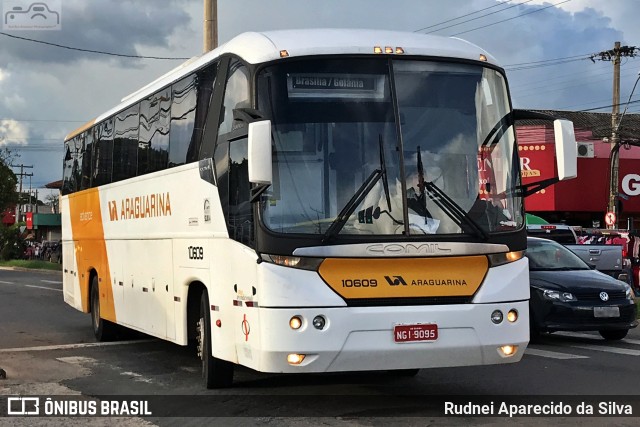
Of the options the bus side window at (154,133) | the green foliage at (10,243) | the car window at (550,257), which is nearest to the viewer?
the bus side window at (154,133)

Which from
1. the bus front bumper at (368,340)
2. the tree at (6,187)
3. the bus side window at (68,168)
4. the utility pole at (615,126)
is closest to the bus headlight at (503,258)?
the bus front bumper at (368,340)

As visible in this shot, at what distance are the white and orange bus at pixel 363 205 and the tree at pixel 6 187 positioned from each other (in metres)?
58.4

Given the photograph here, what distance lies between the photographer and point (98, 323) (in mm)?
14453

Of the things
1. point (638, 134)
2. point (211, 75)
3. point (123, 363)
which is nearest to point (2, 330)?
point (123, 363)

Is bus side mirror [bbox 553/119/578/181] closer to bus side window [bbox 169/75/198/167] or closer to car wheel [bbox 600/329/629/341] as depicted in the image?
bus side window [bbox 169/75/198/167]

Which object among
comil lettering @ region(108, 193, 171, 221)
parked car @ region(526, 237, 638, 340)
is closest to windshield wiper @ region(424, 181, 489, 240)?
comil lettering @ region(108, 193, 171, 221)

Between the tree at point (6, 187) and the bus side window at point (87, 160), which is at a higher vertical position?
the tree at point (6, 187)

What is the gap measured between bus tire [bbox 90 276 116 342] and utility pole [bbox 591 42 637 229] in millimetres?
22060

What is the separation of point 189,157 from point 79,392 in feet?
9.17

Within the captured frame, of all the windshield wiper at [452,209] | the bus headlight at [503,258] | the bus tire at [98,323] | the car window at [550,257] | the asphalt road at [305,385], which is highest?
the windshield wiper at [452,209]

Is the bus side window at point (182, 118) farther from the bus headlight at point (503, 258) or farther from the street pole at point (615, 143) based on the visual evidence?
the street pole at point (615, 143)

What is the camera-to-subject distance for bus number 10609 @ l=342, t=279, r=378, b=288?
24.7ft

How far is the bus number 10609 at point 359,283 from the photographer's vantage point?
753 centimetres

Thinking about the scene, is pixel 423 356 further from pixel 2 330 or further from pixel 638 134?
pixel 638 134
